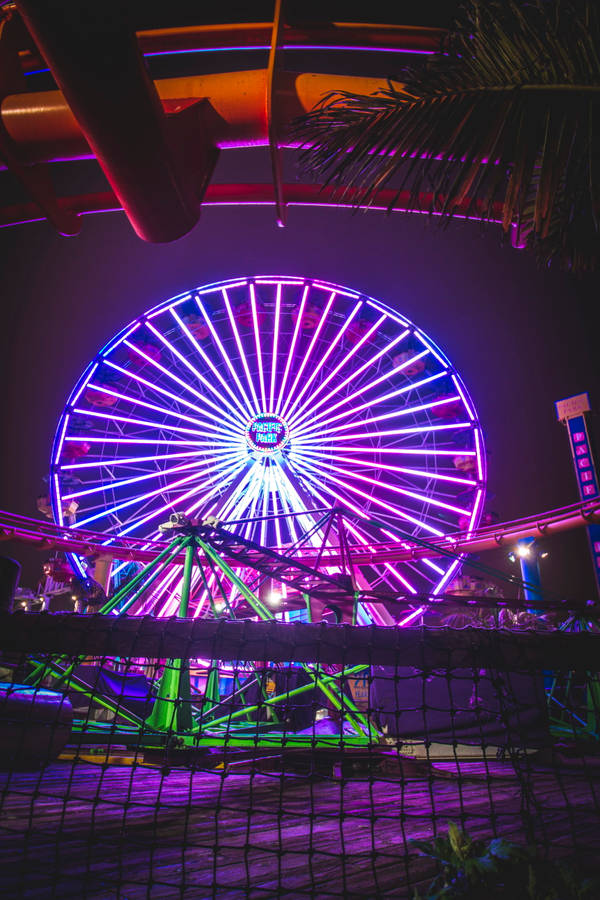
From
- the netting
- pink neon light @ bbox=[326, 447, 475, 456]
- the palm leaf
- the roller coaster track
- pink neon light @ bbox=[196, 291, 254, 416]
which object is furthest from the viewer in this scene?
pink neon light @ bbox=[196, 291, 254, 416]

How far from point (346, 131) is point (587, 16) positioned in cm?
119

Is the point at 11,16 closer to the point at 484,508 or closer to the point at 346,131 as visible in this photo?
the point at 346,131

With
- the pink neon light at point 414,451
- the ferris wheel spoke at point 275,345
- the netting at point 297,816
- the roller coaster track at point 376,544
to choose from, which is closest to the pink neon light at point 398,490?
the pink neon light at point 414,451

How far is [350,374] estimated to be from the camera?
16.7 m

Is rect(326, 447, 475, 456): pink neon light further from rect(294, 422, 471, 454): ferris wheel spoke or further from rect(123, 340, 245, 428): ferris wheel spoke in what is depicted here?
rect(123, 340, 245, 428): ferris wheel spoke

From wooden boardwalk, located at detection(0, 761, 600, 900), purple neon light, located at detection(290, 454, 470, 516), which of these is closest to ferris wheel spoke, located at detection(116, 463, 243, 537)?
purple neon light, located at detection(290, 454, 470, 516)

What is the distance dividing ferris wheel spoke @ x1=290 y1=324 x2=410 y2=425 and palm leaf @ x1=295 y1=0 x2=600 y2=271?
515 inches

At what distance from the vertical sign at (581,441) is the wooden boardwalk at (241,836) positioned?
41.5 feet

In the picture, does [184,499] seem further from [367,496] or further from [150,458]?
[367,496]

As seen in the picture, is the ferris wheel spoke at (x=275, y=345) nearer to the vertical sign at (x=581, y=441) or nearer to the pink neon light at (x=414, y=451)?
the pink neon light at (x=414, y=451)

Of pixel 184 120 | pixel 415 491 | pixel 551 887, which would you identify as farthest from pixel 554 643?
pixel 415 491

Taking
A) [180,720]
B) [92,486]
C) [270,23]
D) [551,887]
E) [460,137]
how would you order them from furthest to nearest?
[92,486] → [180,720] → [270,23] → [460,137] → [551,887]

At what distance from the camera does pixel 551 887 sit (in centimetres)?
157

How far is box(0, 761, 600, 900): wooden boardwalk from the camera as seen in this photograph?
1.88m
